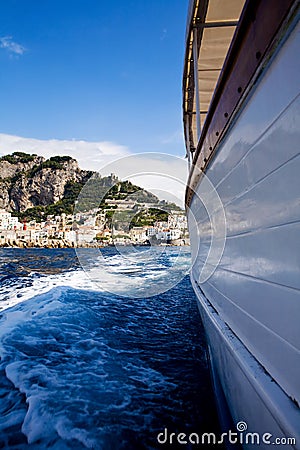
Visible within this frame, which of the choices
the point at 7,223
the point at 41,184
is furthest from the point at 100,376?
the point at 41,184

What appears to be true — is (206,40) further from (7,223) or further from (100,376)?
(7,223)

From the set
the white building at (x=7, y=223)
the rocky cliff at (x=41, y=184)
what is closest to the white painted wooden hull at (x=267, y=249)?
the white building at (x=7, y=223)

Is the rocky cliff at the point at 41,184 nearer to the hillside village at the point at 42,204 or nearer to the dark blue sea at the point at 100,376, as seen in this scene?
the hillside village at the point at 42,204

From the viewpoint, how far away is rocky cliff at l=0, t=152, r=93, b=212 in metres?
81.1

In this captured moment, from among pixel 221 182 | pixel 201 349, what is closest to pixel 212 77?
pixel 221 182

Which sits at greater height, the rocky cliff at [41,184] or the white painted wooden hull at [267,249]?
the rocky cliff at [41,184]

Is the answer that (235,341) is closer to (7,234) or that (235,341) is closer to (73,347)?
(73,347)

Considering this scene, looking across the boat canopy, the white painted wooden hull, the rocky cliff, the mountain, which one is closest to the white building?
the mountain

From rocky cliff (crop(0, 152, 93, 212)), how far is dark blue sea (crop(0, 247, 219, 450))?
Result: 3011 inches

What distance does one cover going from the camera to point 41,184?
81.6 m
